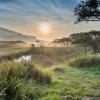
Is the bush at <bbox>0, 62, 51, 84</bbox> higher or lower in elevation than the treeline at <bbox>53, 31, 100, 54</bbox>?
lower

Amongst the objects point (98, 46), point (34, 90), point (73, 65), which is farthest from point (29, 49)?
point (34, 90)

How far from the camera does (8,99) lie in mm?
9883

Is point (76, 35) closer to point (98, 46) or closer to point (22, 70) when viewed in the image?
point (98, 46)

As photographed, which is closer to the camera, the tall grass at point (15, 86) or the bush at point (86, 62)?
the tall grass at point (15, 86)

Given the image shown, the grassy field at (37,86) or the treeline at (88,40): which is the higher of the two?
the treeline at (88,40)

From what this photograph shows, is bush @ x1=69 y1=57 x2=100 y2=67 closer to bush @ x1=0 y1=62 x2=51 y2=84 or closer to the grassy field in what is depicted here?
the grassy field

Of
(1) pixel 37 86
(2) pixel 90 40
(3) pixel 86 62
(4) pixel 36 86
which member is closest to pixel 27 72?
(1) pixel 37 86

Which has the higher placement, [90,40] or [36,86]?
[90,40]

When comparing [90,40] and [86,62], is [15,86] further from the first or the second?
[90,40]

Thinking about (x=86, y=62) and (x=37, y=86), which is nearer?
(x=37, y=86)

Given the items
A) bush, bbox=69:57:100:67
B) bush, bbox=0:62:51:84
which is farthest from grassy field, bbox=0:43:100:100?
bush, bbox=69:57:100:67

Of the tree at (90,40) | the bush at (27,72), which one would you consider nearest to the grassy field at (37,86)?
the bush at (27,72)

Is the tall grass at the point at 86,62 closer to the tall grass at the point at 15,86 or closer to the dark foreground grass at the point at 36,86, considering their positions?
the dark foreground grass at the point at 36,86

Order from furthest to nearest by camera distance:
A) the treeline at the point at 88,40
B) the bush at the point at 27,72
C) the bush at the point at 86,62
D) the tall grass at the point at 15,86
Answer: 1. the treeline at the point at 88,40
2. the bush at the point at 86,62
3. the bush at the point at 27,72
4. the tall grass at the point at 15,86
